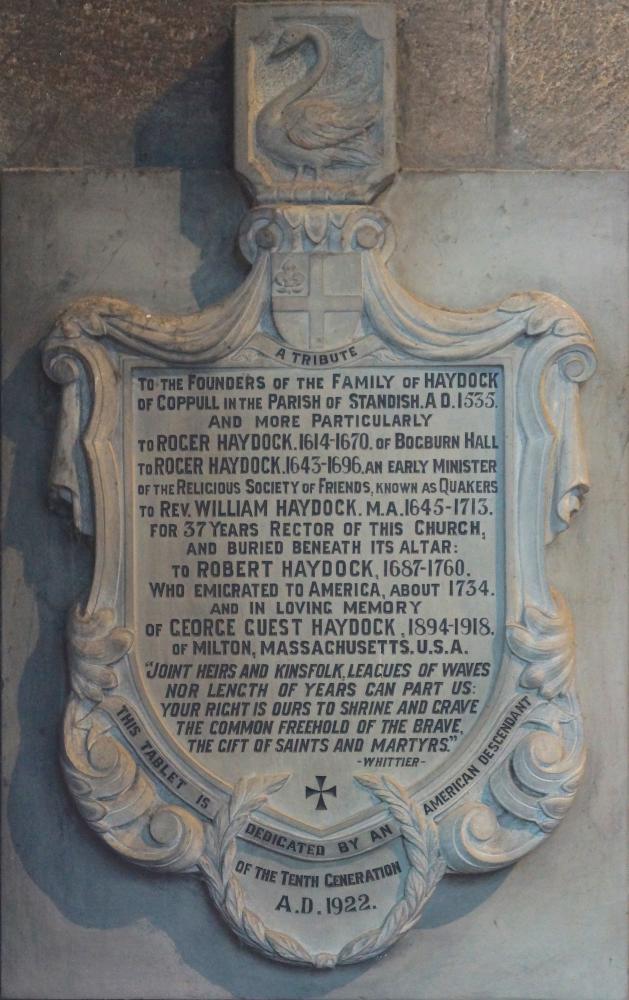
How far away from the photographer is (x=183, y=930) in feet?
16.1

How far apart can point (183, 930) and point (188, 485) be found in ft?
5.09

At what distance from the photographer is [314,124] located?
15.9ft

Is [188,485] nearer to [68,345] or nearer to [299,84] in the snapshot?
[68,345]

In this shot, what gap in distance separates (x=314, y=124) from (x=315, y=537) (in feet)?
4.67

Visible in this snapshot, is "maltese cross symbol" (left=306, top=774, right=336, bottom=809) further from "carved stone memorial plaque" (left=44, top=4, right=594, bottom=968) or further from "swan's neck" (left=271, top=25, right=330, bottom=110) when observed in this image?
"swan's neck" (left=271, top=25, right=330, bottom=110)

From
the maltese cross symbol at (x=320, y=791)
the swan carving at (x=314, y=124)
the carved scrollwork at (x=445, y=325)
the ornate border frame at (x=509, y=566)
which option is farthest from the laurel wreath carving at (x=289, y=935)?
the swan carving at (x=314, y=124)

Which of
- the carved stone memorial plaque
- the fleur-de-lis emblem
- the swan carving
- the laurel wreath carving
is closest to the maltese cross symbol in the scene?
the carved stone memorial plaque

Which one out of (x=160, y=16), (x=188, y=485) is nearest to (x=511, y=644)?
(x=188, y=485)

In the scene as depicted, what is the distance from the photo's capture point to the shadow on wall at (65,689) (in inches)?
194

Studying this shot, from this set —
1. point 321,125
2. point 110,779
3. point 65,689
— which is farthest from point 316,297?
point 110,779

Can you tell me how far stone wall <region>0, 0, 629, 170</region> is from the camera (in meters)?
5.05

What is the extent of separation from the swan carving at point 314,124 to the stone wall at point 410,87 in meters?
0.23

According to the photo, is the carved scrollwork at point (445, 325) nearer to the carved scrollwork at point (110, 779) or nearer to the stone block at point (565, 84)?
the stone block at point (565, 84)

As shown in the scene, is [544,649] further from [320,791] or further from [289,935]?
[289,935]
